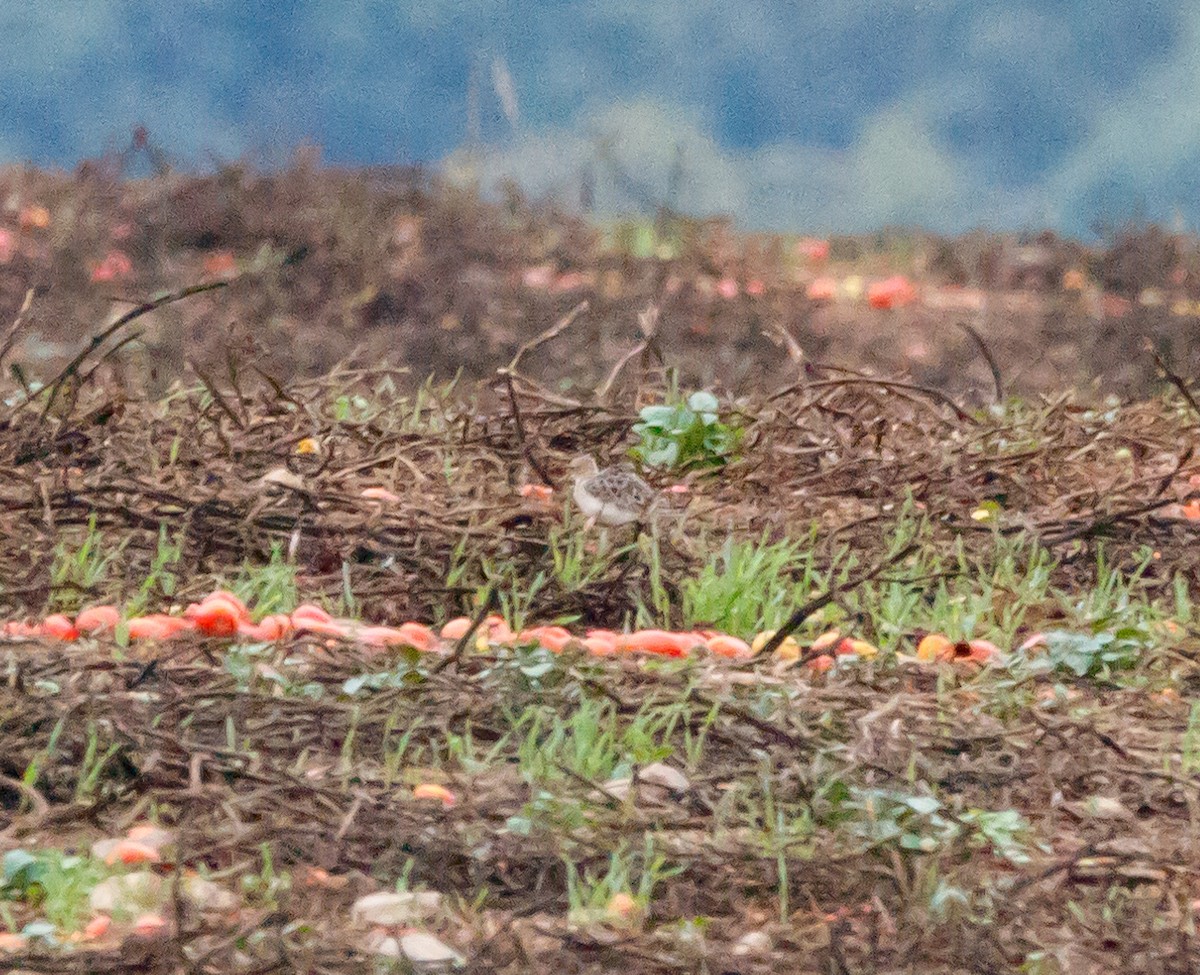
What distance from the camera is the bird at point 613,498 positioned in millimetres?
4664

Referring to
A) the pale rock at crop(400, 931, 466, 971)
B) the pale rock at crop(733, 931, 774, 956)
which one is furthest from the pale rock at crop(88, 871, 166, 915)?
the pale rock at crop(733, 931, 774, 956)

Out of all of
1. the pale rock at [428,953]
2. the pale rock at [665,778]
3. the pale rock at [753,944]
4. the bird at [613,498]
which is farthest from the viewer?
the bird at [613,498]

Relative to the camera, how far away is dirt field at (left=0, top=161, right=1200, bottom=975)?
9.23ft

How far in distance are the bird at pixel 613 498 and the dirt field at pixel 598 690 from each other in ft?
0.16

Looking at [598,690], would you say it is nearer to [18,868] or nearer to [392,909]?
[392,909]

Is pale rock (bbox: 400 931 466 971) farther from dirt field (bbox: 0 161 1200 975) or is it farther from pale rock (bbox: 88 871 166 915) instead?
pale rock (bbox: 88 871 166 915)

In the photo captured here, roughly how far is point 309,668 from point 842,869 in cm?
125

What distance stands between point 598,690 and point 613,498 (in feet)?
3.95

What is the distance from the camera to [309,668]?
371 cm

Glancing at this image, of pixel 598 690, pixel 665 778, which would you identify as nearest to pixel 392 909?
pixel 665 778

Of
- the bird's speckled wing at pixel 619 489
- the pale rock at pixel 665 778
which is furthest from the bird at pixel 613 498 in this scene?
the pale rock at pixel 665 778

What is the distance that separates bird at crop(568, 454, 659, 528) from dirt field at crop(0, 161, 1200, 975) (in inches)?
1.9

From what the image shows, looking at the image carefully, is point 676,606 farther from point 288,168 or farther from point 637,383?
point 288,168

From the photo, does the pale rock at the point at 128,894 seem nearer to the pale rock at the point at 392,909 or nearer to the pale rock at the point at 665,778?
the pale rock at the point at 392,909
